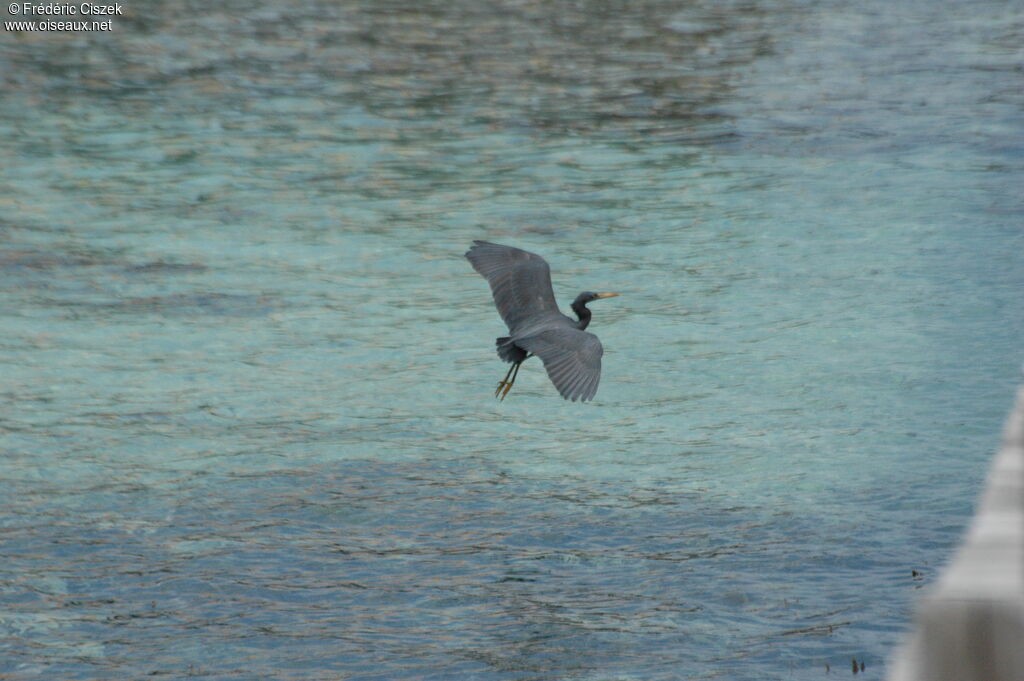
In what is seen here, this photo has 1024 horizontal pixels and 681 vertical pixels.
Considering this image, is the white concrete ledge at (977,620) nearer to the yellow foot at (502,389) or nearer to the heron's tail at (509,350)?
the heron's tail at (509,350)

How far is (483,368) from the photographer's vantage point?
9516 mm

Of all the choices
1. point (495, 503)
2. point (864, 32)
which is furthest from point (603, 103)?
point (495, 503)

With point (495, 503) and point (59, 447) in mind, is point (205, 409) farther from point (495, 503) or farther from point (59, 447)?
point (495, 503)


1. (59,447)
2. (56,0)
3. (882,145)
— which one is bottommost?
(59,447)

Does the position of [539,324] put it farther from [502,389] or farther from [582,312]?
[502,389]

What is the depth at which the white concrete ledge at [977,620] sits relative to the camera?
1089 mm

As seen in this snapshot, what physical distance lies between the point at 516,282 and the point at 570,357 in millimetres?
1146

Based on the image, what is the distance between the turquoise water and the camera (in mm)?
5914

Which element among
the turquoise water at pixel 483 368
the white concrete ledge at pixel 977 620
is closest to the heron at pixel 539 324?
the turquoise water at pixel 483 368

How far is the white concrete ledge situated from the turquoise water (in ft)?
14.2

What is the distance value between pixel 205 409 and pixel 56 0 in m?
21.1

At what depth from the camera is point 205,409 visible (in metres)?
8.66

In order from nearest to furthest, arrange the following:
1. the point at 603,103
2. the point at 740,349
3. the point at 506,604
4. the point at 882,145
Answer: the point at 506,604
the point at 740,349
the point at 882,145
the point at 603,103

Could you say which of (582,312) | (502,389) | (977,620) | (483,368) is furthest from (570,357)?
(977,620)
